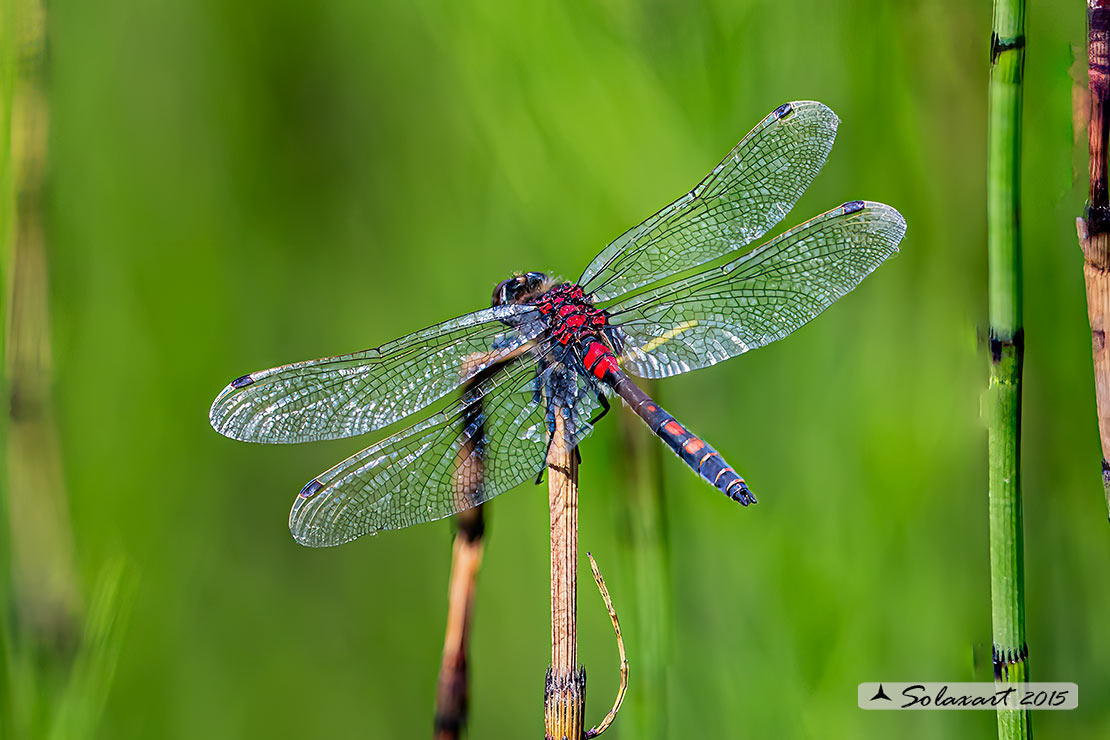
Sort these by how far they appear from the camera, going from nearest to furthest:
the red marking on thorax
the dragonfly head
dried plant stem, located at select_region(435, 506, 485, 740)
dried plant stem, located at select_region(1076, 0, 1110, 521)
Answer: dried plant stem, located at select_region(1076, 0, 1110, 521) → dried plant stem, located at select_region(435, 506, 485, 740) → the dragonfly head → the red marking on thorax

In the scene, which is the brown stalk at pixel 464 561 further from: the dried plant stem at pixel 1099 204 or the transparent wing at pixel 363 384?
the dried plant stem at pixel 1099 204

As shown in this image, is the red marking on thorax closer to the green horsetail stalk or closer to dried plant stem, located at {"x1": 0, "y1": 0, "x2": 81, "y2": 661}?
the green horsetail stalk

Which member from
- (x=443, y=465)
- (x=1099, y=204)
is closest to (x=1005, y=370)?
(x=1099, y=204)

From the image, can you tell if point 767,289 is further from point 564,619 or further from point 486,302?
point 564,619

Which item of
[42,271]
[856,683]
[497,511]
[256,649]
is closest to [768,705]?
[856,683]

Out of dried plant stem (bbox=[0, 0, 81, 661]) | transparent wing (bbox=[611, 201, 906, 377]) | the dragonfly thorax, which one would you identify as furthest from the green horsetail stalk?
dried plant stem (bbox=[0, 0, 81, 661])

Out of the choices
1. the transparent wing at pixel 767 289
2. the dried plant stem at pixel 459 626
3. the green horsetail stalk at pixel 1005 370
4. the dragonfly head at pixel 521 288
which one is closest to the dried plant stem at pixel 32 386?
the dried plant stem at pixel 459 626
